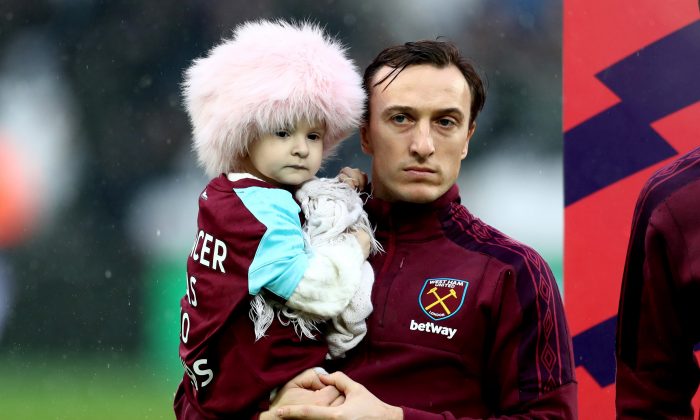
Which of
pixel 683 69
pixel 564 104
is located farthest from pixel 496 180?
pixel 683 69

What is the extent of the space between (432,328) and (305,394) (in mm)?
305

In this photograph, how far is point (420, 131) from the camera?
2.14m

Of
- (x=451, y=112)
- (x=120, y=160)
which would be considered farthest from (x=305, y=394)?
(x=120, y=160)

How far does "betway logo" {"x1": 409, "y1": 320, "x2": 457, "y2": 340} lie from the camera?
202cm

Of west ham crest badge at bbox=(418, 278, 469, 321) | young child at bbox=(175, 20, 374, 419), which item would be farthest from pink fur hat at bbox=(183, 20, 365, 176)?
west ham crest badge at bbox=(418, 278, 469, 321)

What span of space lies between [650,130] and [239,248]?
1.99 m

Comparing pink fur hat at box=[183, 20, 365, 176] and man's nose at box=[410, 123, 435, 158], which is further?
man's nose at box=[410, 123, 435, 158]

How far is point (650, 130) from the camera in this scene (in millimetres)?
3422

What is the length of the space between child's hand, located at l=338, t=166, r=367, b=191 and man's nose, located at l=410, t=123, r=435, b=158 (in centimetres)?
15

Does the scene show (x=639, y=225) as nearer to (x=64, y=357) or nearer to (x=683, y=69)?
(x=683, y=69)

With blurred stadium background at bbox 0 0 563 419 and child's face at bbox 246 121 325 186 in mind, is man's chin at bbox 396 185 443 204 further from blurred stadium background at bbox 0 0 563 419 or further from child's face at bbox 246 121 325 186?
blurred stadium background at bbox 0 0 563 419

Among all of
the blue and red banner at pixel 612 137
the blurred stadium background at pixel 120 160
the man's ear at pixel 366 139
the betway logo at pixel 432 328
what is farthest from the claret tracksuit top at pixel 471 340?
the blurred stadium background at pixel 120 160

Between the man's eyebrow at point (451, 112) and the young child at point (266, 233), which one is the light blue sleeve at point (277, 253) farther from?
the man's eyebrow at point (451, 112)

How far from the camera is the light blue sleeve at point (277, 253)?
73.7 inches
